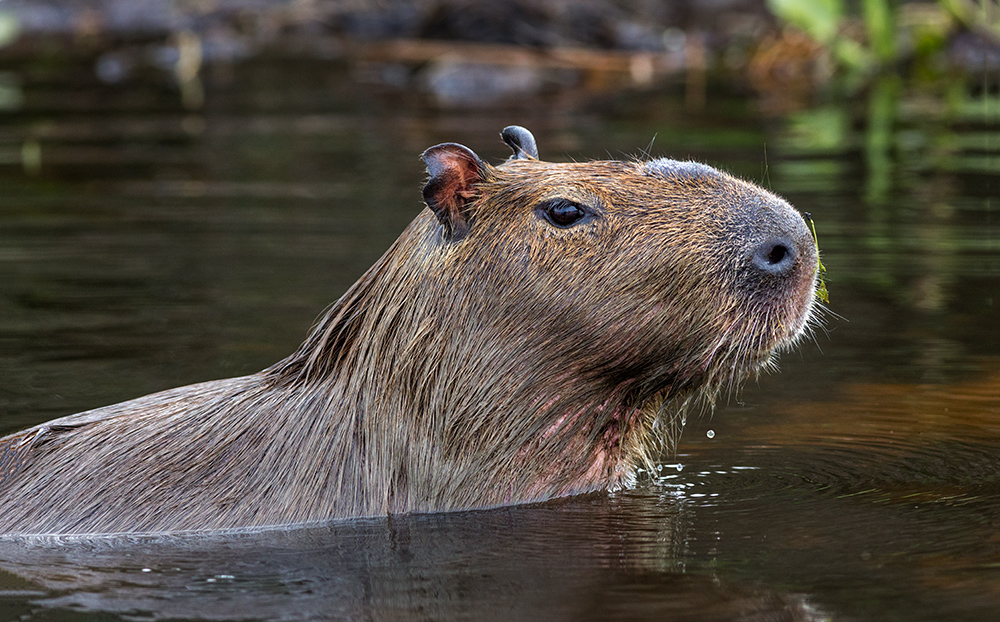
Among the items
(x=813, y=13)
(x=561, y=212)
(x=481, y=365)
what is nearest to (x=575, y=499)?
(x=481, y=365)

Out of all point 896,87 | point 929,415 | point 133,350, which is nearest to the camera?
point 929,415

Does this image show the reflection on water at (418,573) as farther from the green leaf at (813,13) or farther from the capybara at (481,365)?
the green leaf at (813,13)

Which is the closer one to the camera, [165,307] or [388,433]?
[388,433]

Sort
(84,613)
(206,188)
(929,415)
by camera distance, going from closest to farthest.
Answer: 1. (84,613)
2. (929,415)
3. (206,188)

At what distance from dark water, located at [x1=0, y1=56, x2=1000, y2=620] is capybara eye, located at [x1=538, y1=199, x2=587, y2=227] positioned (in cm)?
100

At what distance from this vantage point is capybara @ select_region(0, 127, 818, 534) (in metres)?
4.86

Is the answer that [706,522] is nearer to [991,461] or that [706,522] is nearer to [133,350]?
[991,461]

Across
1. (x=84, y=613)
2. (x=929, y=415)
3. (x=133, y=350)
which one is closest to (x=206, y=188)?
(x=133, y=350)

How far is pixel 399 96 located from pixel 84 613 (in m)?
16.1

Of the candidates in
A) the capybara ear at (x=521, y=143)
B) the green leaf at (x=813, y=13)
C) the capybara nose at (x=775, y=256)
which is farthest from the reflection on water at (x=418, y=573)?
the green leaf at (x=813, y=13)

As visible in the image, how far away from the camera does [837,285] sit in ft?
31.4

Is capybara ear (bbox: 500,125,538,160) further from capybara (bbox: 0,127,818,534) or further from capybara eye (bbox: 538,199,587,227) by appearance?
capybara eye (bbox: 538,199,587,227)

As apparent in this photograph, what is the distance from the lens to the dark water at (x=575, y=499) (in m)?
4.59

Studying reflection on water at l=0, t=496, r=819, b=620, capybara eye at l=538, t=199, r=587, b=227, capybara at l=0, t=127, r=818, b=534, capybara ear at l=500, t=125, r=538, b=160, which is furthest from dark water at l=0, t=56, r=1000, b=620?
capybara eye at l=538, t=199, r=587, b=227
